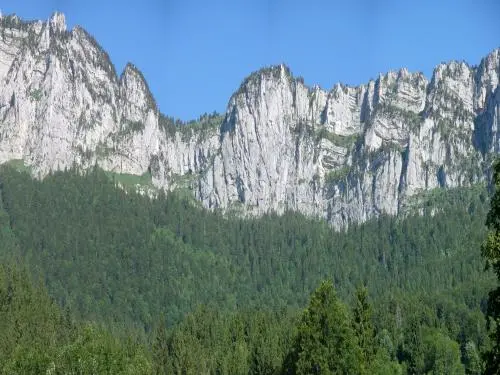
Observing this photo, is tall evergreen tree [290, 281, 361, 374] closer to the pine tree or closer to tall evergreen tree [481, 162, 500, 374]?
the pine tree

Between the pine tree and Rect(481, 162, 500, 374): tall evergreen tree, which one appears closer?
Rect(481, 162, 500, 374): tall evergreen tree

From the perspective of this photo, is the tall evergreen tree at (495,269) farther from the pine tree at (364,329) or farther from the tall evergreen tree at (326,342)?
the pine tree at (364,329)

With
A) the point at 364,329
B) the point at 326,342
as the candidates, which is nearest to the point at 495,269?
the point at 326,342

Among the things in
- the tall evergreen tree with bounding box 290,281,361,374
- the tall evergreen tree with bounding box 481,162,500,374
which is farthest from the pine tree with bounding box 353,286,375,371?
the tall evergreen tree with bounding box 481,162,500,374

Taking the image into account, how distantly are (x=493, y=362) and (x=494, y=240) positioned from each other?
447 centimetres

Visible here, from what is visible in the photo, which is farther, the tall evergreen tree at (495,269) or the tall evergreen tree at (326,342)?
the tall evergreen tree at (326,342)

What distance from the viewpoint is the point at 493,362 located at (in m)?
33.7

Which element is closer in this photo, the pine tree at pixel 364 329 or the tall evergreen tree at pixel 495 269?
the tall evergreen tree at pixel 495 269

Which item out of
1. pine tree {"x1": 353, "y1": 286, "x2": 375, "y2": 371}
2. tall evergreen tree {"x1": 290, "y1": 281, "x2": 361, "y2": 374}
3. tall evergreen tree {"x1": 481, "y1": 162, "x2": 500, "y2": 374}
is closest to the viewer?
tall evergreen tree {"x1": 481, "y1": 162, "x2": 500, "y2": 374}

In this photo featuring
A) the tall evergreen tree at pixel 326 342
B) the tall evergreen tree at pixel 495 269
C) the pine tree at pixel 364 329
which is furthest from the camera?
the pine tree at pixel 364 329

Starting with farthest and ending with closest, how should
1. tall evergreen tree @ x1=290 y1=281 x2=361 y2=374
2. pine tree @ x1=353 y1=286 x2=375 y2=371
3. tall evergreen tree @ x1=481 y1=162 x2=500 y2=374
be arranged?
pine tree @ x1=353 y1=286 x2=375 y2=371, tall evergreen tree @ x1=290 y1=281 x2=361 y2=374, tall evergreen tree @ x1=481 y1=162 x2=500 y2=374

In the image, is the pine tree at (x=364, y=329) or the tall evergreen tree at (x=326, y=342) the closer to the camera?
the tall evergreen tree at (x=326, y=342)

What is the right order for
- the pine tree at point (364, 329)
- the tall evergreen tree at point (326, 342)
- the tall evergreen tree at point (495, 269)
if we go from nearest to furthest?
the tall evergreen tree at point (495, 269), the tall evergreen tree at point (326, 342), the pine tree at point (364, 329)

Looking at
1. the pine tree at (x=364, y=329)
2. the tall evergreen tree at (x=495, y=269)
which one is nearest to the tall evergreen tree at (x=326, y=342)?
the pine tree at (x=364, y=329)
